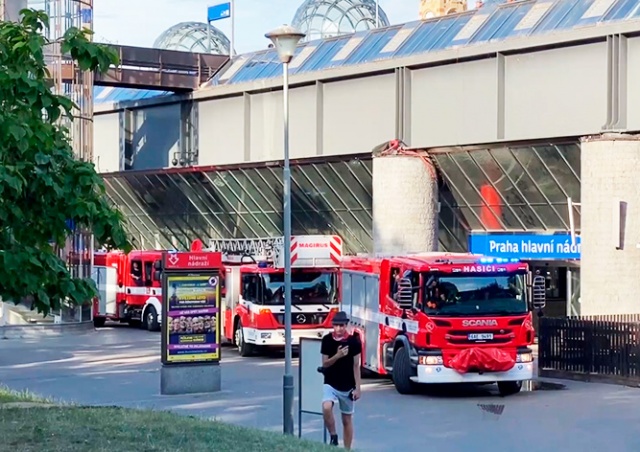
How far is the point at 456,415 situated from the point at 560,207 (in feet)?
49.1

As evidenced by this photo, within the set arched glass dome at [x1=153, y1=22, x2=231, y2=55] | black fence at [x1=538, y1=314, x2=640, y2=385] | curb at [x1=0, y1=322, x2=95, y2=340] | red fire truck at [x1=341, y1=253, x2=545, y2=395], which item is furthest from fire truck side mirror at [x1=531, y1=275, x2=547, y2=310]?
arched glass dome at [x1=153, y1=22, x2=231, y2=55]

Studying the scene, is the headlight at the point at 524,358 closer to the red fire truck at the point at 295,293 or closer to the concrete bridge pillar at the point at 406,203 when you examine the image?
the red fire truck at the point at 295,293

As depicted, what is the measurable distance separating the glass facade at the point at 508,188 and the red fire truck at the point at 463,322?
399 inches

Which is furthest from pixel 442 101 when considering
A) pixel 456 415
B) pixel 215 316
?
pixel 456 415

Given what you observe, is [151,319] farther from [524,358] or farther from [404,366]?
[524,358]

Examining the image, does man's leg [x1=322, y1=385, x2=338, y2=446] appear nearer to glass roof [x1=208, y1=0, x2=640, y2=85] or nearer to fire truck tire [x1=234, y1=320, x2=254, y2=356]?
fire truck tire [x1=234, y1=320, x2=254, y2=356]

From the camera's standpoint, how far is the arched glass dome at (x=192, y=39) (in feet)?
194

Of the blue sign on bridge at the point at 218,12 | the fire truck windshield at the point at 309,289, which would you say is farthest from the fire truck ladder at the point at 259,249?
the blue sign on bridge at the point at 218,12

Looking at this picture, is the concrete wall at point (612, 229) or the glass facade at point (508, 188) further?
the glass facade at point (508, 188)

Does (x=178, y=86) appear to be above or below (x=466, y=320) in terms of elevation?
above

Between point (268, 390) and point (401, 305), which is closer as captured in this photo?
point (401, 305)

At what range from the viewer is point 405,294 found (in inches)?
846

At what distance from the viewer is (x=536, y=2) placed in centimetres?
3444

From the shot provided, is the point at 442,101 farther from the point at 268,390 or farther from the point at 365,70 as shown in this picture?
the point at 268,390
